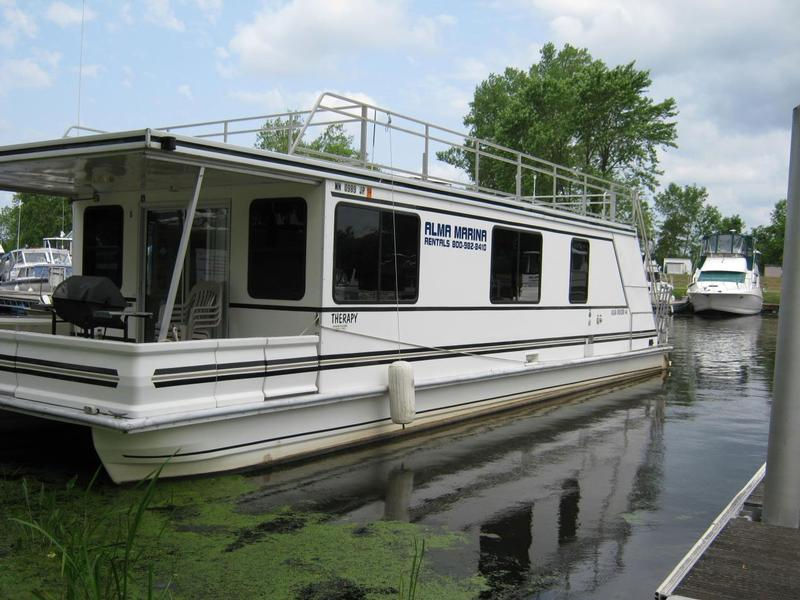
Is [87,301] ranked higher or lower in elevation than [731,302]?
higher

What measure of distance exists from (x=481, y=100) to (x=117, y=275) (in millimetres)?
42449


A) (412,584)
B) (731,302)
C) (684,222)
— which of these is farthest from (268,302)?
(684,222)

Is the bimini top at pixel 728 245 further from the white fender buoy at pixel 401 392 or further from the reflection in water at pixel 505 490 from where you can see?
the white fender buoy at pixel 401 392

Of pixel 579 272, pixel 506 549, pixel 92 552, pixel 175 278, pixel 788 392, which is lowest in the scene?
pixel 506 549

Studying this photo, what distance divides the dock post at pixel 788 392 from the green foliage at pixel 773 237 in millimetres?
→ 60376

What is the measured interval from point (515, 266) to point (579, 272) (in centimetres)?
196

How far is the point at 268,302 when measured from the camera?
758 centimetres

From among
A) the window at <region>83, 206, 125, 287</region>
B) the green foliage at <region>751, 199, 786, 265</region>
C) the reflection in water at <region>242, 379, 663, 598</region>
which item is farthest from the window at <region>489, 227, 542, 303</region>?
the green foliage at <region>751, 199, 786, 265</region>

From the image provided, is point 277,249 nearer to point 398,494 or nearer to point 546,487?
point 398,494

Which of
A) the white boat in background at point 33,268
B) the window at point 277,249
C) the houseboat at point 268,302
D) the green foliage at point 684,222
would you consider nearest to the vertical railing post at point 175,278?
the houseboat at point 268,302

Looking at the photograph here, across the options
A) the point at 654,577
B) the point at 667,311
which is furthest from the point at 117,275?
the point at 667,311

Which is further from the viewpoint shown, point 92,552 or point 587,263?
point 587,263

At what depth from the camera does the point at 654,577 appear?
4.84 m

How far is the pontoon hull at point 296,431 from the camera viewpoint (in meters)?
6.06
